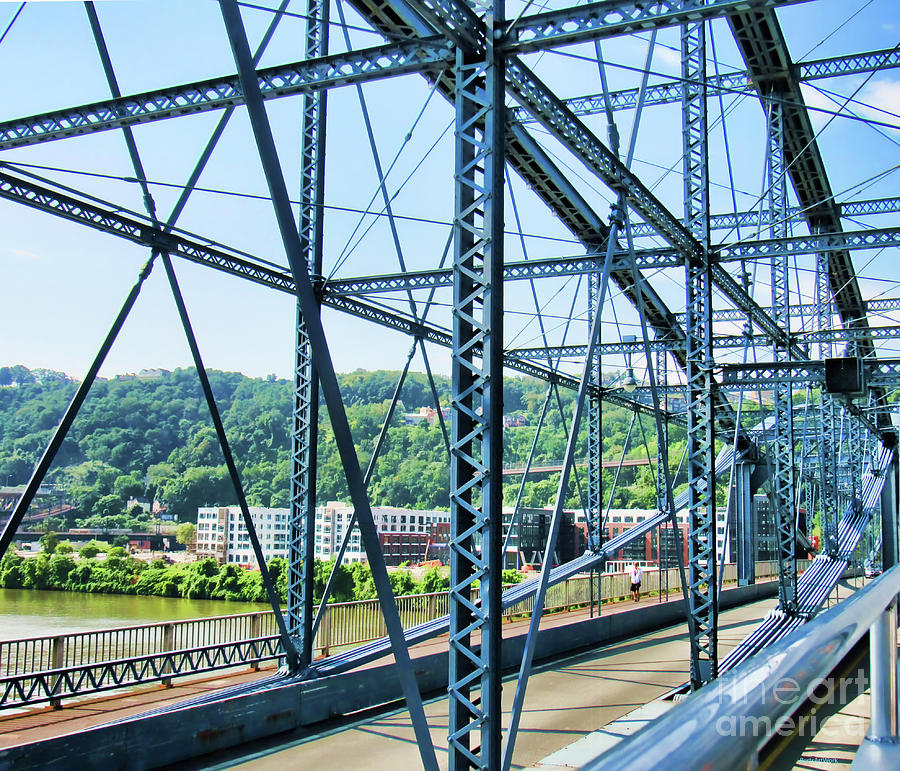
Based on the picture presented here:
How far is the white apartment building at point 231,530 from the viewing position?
2669 inches

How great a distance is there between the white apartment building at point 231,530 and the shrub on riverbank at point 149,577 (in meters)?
7.40

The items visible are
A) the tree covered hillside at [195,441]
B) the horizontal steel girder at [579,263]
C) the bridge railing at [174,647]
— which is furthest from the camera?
the tree covered hillside at [195,441]

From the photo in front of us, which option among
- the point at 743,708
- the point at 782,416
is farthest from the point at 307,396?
the point at 743,708

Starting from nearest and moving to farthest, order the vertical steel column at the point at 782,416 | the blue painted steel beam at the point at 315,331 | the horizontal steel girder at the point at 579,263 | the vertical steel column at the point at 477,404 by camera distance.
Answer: the blue painted steel beam at the point at 315,331 → the vertical steel column at the point at 477,404 → the horizontal steel girder at the point at 579,263 → the vertical steel column at the point at 782,416

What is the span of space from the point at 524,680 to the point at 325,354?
4.11 metres

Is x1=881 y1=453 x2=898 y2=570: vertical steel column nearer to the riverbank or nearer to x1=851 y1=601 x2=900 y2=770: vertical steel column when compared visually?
the riverbank

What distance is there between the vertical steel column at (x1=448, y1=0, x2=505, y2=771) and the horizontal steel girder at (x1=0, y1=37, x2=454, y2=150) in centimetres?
50

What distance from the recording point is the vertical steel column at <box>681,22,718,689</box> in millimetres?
14312

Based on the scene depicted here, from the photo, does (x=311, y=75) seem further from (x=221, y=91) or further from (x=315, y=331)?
(x=315, y=331)

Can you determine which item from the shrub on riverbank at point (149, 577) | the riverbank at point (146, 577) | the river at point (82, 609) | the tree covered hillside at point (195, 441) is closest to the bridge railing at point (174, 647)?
the river at point (82, 609)

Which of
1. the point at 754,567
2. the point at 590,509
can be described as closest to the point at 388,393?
the point at 754,567

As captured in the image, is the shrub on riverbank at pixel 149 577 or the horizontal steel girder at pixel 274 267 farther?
the shrub on riverbank at pixel 149 577

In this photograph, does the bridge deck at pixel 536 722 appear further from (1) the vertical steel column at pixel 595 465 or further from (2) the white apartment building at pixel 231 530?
(2) the white apartment building at pixel 231 530

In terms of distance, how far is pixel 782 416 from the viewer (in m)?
21.1
